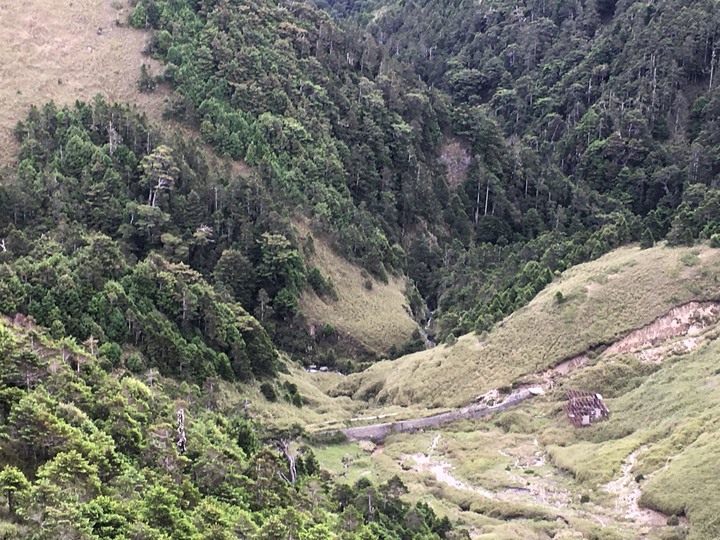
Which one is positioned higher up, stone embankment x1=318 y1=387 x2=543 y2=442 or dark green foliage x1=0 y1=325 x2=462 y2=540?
dark green foliage x1=0 y1=325 x2=462 y2=540

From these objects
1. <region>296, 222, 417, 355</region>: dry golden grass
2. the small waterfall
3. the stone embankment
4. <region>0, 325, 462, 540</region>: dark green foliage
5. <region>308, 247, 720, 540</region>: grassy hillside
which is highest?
<region>0, 325, 462, 540</region>: dark green foliage

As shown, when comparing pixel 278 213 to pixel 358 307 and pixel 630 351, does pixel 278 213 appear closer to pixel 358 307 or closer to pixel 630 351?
pixel 358 307

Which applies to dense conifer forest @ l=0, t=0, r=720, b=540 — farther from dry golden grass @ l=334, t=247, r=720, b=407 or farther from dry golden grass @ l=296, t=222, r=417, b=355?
dry golden grass @ l=334, t=247, r=720, b=407

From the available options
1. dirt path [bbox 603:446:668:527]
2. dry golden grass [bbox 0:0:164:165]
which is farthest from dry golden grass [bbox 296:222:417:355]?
dirt path [bbox 603:446:668:527]

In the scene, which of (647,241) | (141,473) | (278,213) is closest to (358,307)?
(278,213)

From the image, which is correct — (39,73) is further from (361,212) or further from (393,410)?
(393,410)

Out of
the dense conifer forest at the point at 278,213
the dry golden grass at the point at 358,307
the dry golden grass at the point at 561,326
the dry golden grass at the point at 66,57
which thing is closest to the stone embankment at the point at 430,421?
the dry golden grass at the point at 561,326
